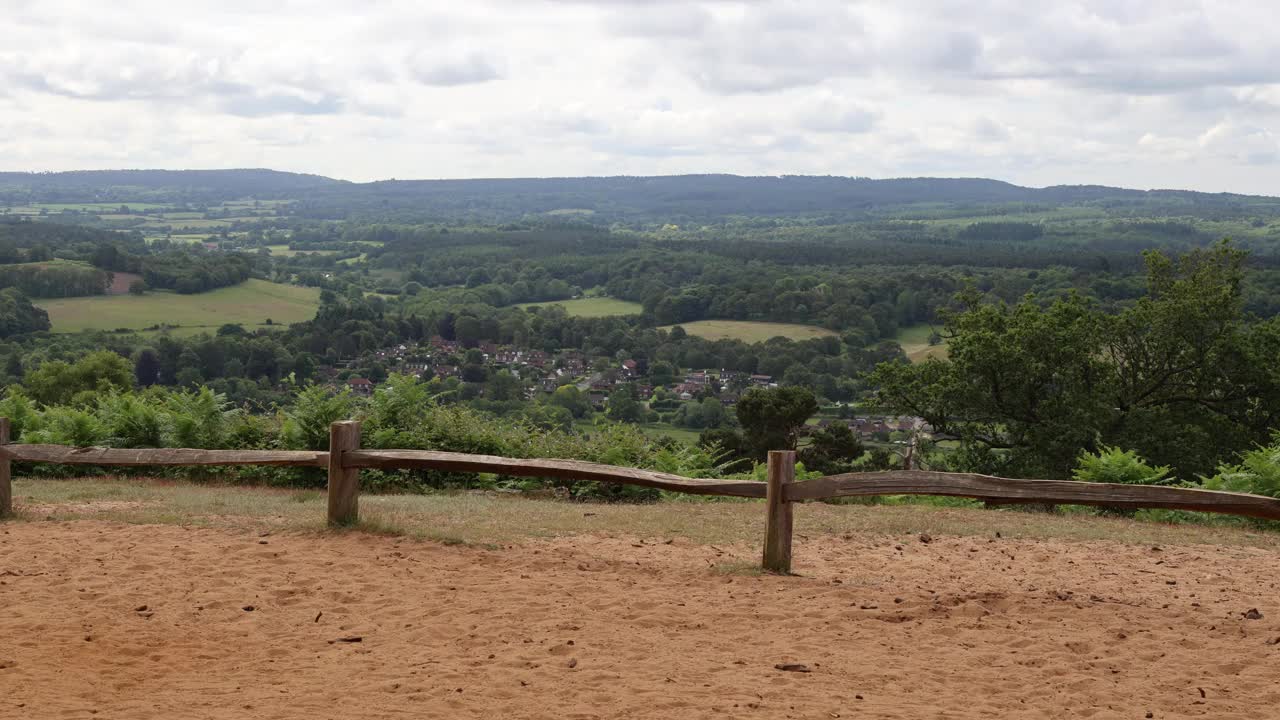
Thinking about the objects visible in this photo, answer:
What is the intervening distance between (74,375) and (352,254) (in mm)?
111935

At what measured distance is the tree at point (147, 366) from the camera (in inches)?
2136

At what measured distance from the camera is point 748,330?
8200 cm

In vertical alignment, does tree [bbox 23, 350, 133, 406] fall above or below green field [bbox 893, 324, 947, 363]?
below

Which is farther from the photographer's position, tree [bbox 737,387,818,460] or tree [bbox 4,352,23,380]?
tree [bbox 4,352,23,380]

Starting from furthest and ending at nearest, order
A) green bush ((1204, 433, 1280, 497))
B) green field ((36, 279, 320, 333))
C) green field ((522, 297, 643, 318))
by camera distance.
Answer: green field ((522, 297, 643, 318))
green field ((36, 279, 320, 333))
green bush ((1204, 433, 1280, 497))

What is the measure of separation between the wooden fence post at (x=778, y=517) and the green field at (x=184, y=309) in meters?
68.3

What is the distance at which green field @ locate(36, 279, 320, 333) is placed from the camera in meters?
71.9

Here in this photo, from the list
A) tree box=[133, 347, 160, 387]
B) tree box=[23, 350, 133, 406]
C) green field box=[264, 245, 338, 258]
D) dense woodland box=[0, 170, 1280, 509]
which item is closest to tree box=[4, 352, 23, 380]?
dense woodland box=[0, 170, 1280, 509]

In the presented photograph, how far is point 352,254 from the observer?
14775cm

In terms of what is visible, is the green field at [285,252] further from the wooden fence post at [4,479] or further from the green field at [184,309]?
the wooden fence post at [4,479]

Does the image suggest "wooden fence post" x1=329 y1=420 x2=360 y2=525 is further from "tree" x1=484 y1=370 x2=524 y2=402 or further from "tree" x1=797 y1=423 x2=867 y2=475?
"tree" x1=484 y1=370 x2=524 y2=402

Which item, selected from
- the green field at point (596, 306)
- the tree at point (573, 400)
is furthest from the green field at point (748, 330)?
the tree at point (573, 400)

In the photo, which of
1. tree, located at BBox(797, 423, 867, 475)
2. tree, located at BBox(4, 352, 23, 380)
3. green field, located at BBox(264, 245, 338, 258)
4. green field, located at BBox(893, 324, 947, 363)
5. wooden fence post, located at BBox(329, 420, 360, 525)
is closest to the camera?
wooden fence post, located at BBox(329, 420, 360, 525)

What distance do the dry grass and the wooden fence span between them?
1.75ft
